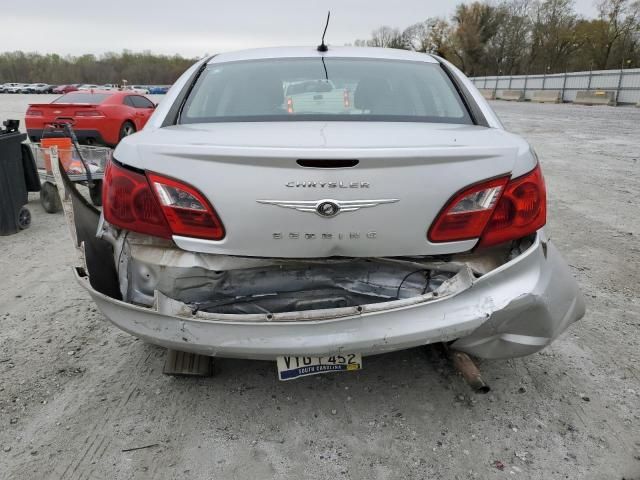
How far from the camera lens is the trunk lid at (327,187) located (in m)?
1.94

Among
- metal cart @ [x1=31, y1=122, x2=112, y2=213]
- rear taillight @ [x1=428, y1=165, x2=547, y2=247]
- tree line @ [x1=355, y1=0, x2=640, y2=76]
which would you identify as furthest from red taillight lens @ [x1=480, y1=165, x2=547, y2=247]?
tree line @ [x1=355, y1=0, x2=640, y2=76]

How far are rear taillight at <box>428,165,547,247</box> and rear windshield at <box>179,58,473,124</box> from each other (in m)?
0.69

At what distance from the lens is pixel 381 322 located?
1.98 meters

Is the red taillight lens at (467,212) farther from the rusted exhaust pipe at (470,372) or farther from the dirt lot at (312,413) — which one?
the dirt lot at (312,413)

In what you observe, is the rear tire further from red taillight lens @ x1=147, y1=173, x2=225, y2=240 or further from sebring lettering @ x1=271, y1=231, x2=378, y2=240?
sebring lettering @ x1=271, y1=231, x2=378, y2=240

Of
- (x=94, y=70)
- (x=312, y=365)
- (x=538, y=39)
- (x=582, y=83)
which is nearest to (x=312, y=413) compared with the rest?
(x=312, y=365)

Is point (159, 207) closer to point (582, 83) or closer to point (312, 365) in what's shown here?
point (312, 365)

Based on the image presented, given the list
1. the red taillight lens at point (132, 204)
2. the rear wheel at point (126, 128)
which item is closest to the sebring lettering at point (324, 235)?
the red taillight lens at point (132, 204)

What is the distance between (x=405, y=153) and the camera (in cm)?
197

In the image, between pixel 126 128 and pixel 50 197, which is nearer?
pixel 50 197

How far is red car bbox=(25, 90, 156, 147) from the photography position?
1080 centimetres

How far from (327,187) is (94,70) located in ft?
358

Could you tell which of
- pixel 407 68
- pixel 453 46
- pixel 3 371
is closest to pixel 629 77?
pixel 407 68

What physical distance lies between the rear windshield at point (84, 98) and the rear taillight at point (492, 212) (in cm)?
1146
